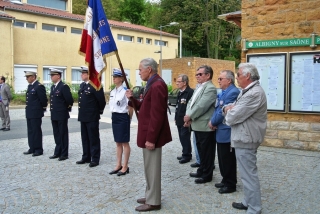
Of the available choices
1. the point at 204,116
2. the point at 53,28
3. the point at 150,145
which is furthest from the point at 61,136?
the point at 53,28

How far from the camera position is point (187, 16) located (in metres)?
50.2

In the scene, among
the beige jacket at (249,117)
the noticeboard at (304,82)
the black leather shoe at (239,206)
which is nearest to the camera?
the beige jacket at (249,117)

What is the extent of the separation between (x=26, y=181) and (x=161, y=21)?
47435mm

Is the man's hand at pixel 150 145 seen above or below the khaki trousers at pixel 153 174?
above

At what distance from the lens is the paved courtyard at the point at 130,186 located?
16.2 feet

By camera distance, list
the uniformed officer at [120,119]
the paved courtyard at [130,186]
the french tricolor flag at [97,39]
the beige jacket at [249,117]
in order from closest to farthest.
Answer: the beige jacket at [249,117] → the paved courtyard at [130,186] → the french tricolor flag at [97,39] → the uniformed officer at [120,119]

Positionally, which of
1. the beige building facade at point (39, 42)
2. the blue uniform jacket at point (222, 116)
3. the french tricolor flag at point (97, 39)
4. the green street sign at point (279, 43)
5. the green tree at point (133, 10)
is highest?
the green tree at point (133, 10)

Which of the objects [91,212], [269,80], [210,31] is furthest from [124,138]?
[210,31]

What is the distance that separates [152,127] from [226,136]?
4.65 feet

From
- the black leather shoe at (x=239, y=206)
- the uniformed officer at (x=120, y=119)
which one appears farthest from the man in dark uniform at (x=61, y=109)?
the black leather shoe at (x=239, y=206)

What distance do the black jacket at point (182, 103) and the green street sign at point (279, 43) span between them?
2.58 m

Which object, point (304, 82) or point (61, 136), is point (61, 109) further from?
point (304, 82)

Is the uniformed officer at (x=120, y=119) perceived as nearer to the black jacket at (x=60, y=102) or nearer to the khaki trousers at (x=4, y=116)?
the black jacket at (x=60, y=102)

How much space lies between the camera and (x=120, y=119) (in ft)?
22.2
